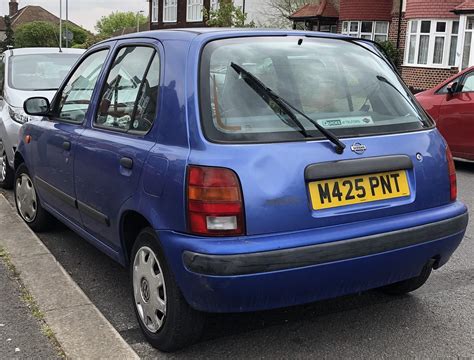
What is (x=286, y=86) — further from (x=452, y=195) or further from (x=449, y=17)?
(x=449, y=17)

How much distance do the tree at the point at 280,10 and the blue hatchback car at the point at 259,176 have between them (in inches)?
1186

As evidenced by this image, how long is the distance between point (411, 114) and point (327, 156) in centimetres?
82

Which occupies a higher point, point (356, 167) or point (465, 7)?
point (465, 7)

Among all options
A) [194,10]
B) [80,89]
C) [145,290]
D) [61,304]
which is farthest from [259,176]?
[194,10]

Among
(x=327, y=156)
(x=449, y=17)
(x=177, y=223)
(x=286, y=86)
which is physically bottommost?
(x=177, y=223)

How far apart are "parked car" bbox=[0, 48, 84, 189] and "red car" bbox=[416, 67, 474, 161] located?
5.48 metres

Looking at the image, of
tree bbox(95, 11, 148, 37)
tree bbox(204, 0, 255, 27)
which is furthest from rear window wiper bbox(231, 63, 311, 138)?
tree bbox(95, 11, 148, 37)

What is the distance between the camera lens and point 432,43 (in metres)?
22.6

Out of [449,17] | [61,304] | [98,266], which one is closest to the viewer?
[61,304]

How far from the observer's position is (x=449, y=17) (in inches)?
870

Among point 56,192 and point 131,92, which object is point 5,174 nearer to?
point 56,192

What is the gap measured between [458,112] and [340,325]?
20.0 feet

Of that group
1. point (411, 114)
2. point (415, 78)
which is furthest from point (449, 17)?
point (411, 114)

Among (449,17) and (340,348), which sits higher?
(449,17)
